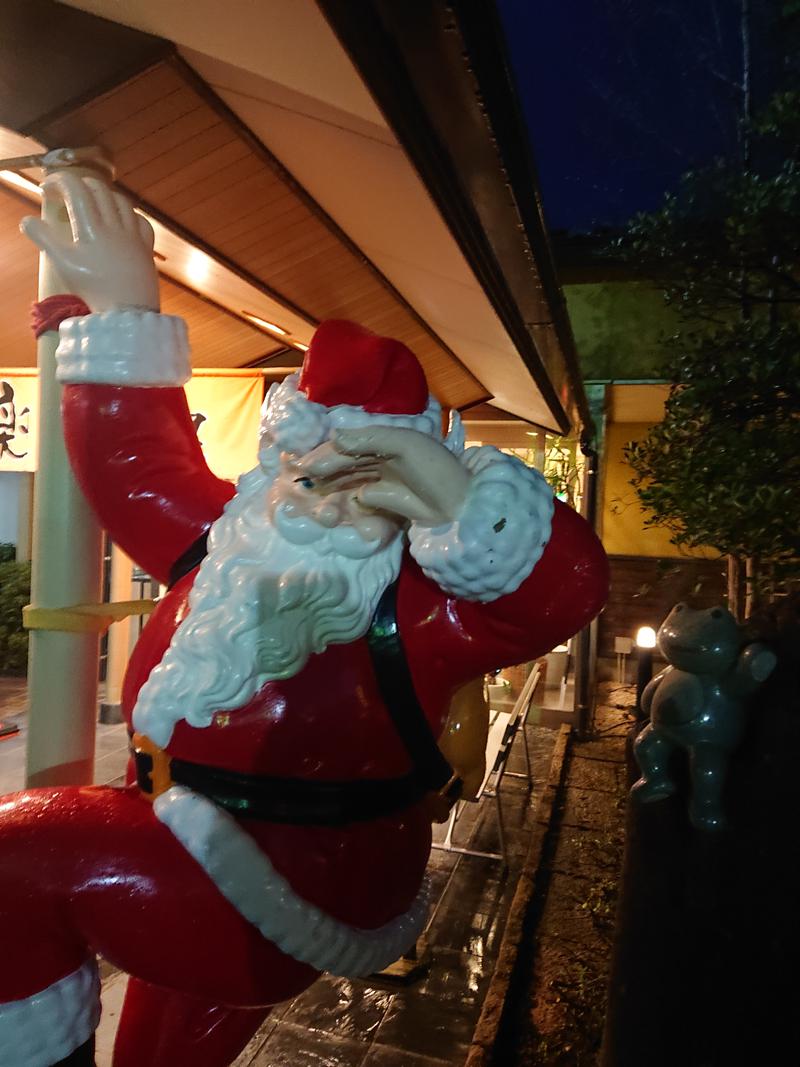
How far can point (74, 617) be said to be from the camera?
1630 millimetres

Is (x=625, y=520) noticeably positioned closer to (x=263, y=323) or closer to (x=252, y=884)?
(x=263, y=323)

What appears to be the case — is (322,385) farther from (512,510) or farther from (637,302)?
(637,302)

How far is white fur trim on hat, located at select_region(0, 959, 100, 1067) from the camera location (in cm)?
112

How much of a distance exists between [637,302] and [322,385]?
7.31 meters

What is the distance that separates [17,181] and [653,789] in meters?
2.87

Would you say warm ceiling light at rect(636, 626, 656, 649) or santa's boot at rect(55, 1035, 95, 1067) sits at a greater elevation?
warm ceiling light at rect(636, 626, 656, 649)

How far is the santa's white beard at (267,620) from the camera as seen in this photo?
1273 mm

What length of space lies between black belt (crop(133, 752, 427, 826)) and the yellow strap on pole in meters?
0.44

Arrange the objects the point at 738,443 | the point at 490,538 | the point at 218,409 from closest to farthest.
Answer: the point at 490,538 < the point at 738,443 < the point at 218,409

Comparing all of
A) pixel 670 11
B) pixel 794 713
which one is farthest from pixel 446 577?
pixel 670 11

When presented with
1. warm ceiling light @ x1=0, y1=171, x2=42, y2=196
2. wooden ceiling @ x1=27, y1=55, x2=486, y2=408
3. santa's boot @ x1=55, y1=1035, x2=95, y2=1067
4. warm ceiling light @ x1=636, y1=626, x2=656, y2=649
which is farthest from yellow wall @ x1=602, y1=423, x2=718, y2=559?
santa's boot @ x1=55, y1=1035, x2=95, y2=1067

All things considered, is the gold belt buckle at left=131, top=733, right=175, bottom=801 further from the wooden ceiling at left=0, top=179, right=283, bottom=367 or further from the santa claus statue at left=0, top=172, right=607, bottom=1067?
the wooden ceiling at left=0, top=179, right=283, bottom=367

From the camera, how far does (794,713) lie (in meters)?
1.71

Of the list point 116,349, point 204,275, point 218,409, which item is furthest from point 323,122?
point 218,409
